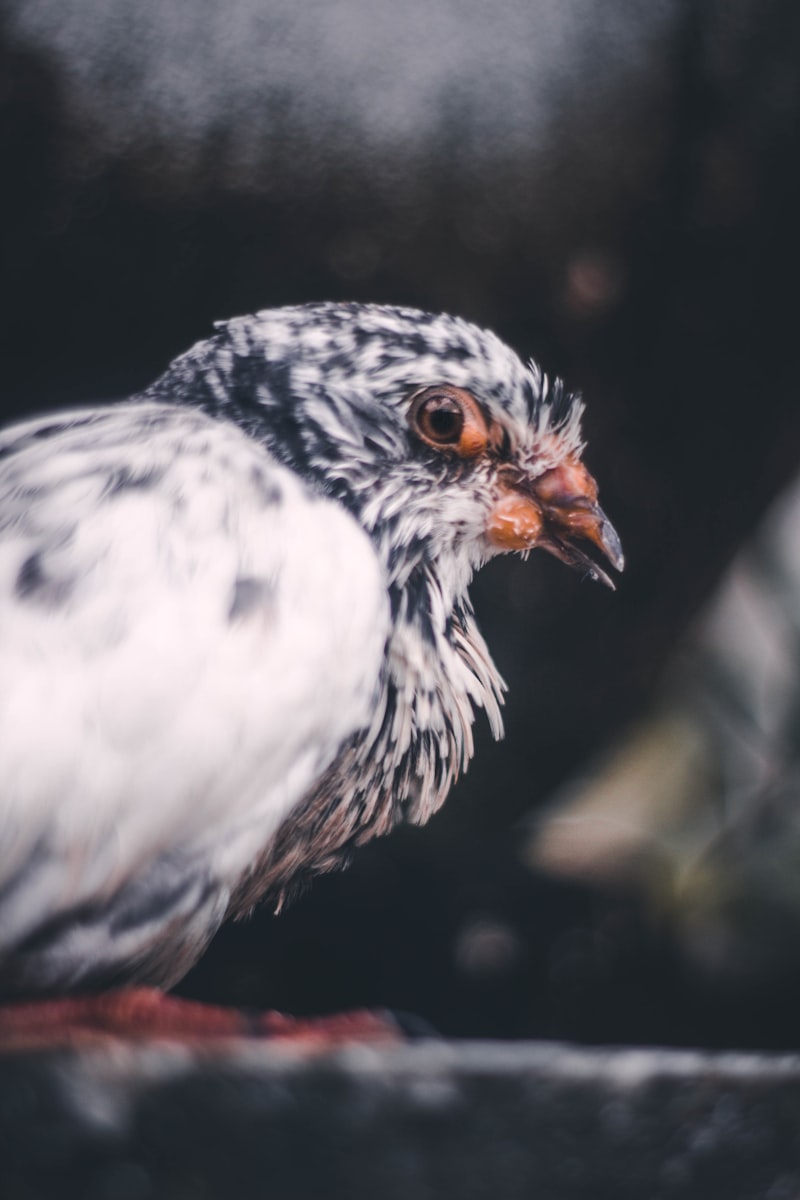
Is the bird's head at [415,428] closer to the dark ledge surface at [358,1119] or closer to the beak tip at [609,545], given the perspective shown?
the beak tip at [609,545]

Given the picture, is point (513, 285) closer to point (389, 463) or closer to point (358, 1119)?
point (389, 463)

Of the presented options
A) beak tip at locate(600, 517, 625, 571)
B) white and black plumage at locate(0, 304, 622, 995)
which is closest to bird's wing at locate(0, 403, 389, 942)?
white and black plumage at locate(0, 304, 622, 995)

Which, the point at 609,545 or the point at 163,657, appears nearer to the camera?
the point at 163,657

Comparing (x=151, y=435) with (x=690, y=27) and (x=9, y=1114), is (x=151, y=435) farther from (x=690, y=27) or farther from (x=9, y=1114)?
(x=690, y=27)

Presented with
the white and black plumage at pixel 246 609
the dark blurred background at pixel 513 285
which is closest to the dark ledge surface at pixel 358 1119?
the white and black plumage at pixel 246 609

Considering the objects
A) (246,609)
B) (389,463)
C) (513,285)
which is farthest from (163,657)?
(513,285)

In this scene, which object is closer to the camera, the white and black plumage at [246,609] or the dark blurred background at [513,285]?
the white and black plumage at [246,609]

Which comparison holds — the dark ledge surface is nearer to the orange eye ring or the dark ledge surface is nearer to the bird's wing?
the bird's wing
